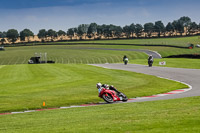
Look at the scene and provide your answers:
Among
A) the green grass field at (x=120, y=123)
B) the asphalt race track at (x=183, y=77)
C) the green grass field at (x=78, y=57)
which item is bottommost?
the green grass field at (x=78, y=57)

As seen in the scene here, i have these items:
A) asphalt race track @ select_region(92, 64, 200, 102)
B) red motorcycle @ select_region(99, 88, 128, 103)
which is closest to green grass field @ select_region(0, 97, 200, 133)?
red motorcycle @ select_region(99, 88, 128, 103)

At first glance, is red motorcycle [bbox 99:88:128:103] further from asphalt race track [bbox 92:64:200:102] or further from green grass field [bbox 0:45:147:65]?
green grass field [bbox 0:45:147:65]

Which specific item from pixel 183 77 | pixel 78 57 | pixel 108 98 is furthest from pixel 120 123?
pixel 78 57

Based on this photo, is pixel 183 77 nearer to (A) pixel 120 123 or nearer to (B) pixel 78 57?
(A) pixel 120 123

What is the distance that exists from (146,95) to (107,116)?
9.10 m

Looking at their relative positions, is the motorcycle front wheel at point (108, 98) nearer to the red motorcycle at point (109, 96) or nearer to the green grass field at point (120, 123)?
the red motorcycle at point (109, 96)

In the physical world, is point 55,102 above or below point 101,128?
below

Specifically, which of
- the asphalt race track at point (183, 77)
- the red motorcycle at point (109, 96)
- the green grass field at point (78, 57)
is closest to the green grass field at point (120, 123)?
the red motorcycle at point (109, 96)

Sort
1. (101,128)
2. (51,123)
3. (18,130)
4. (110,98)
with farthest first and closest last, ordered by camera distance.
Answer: (110,98) < (51,123) < (18,130) < (101,128)

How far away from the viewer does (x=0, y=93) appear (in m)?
21.4

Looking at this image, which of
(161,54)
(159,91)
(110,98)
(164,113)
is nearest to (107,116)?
(164,113)

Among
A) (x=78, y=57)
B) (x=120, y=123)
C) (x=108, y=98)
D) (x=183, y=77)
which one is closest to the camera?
(x=120, y=123)

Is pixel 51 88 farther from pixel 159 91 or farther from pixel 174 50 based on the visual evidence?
pixel 174 50

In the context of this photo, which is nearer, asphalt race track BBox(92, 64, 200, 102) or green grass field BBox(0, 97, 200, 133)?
green grass field BBox(0, 97, 200, 133)
